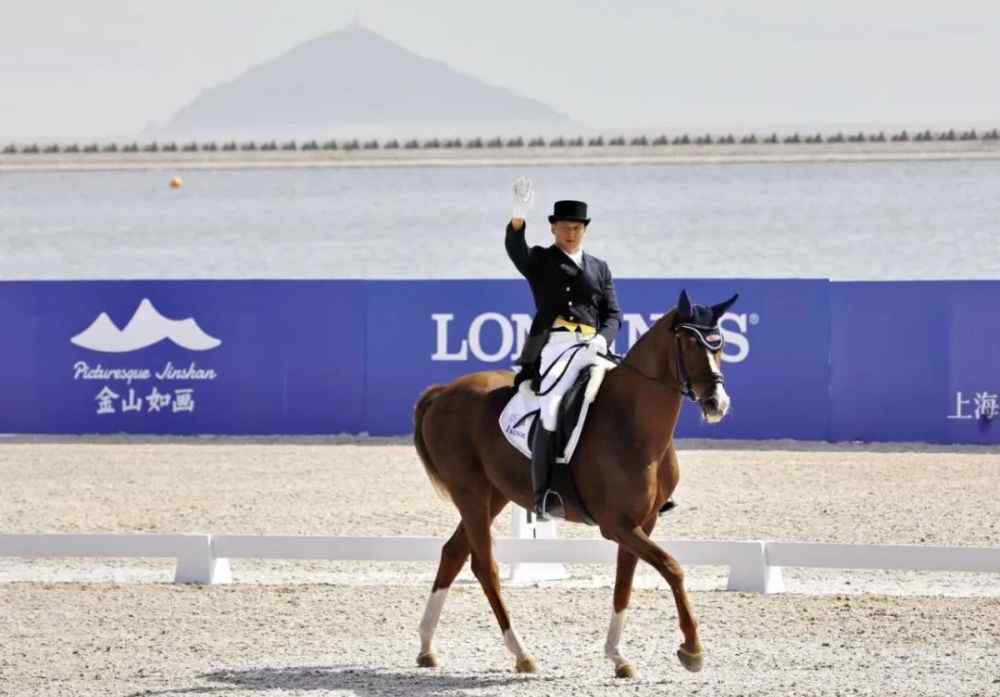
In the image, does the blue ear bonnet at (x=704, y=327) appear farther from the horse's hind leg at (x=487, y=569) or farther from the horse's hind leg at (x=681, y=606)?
the horse's hind leg at (x=487, y=569)

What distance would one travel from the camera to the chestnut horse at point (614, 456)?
28.7ft

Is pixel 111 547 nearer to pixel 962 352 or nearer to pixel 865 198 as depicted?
pixel 962 352

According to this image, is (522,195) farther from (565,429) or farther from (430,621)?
(430,621)

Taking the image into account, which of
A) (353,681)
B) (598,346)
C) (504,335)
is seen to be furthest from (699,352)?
(504,335)

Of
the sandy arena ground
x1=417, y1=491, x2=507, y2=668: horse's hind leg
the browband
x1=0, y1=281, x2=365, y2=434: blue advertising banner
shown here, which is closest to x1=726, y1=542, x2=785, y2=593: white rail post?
the sandy arena ground

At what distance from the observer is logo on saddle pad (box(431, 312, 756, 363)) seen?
62.0 feet

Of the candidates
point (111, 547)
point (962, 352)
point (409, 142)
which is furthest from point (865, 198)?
point (111, 547)

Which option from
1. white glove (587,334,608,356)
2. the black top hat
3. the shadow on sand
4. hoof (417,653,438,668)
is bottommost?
the shadow on sand

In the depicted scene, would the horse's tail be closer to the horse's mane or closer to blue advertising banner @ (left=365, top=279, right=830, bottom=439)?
the horse's mane

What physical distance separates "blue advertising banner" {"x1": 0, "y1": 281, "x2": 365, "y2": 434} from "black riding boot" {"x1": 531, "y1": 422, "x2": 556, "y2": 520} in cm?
1053

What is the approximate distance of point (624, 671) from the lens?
29.5 ft

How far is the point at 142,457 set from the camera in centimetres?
1873

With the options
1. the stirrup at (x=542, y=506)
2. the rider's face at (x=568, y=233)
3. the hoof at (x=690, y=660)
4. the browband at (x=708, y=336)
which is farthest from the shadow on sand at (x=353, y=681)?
the rider's face at (x=568, y=233)

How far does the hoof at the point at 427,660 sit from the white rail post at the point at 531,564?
8.39 feet
